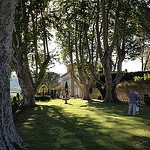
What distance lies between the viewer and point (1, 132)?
369 cm

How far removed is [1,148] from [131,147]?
2976 mm

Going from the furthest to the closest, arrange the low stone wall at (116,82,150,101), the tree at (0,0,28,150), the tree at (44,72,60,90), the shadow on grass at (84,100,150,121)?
the tree at (44,72,60,90), the low stone wall at (116,82,150,101), the shadow on grass at (84,100,150,121), the tree at (0,0,28,150)

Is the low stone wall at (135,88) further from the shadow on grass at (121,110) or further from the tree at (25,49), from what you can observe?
the tree at (25,49)

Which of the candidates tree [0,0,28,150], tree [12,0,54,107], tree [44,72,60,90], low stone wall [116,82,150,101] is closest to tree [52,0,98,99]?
tree [12,0,54,107]

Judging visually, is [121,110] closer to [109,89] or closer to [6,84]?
[109,89]

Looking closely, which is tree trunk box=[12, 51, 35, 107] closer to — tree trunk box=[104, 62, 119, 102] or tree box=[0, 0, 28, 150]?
tree trunk box=[104, 62, 119, 102]

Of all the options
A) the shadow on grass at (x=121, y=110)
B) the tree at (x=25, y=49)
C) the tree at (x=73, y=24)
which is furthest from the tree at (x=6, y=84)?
the tree at (x=73, y=24)

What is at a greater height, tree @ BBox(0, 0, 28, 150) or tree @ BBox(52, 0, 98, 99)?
tree @ BBox(52, 0, 98, 99)

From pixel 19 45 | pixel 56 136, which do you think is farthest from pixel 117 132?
pixel 19 45

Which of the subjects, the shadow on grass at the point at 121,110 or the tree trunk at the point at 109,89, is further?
the tree trunk at the point at 109,89

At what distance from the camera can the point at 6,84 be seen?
162 inches

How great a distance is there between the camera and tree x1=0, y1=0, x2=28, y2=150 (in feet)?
12.4

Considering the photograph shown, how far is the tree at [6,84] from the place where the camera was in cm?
378

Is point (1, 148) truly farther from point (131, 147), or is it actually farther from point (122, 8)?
point (122, 8)
